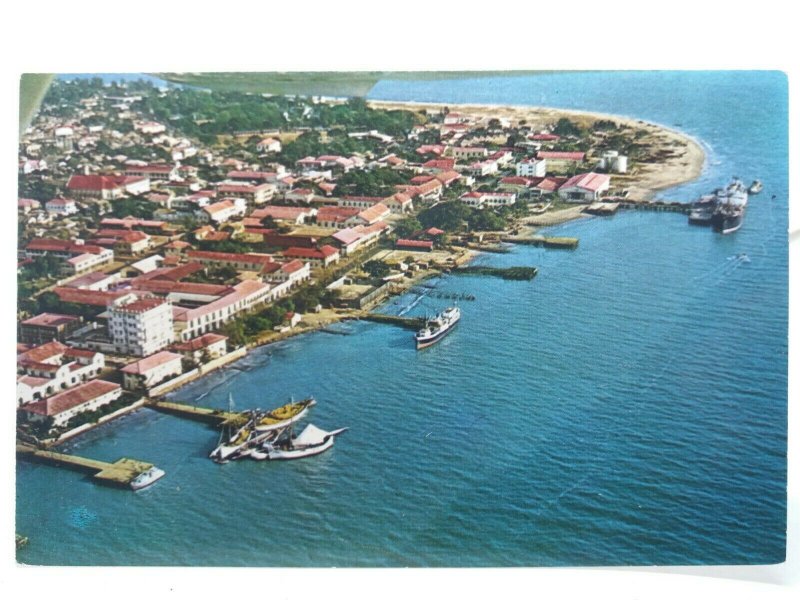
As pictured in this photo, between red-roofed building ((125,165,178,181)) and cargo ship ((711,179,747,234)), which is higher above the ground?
red-roofed building ((125,165,178,181))

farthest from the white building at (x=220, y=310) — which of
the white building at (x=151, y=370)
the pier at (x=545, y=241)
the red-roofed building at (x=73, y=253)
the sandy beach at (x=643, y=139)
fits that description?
the pier at (x=545, y=241)

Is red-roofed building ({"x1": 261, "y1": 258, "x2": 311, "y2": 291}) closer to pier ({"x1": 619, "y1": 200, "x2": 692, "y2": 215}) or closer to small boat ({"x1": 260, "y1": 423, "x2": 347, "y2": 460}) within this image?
small boat ({"x1": 260, "y1": 423, "x2": 347, "y2": 460})

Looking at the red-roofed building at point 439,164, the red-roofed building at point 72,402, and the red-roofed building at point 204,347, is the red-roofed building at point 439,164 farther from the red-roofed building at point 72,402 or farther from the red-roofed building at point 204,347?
the red-roofed building at point 72,402

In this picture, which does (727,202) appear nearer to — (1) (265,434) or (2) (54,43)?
(1) (265,434)

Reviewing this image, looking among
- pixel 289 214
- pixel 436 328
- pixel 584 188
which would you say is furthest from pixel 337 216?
pixel 584 188

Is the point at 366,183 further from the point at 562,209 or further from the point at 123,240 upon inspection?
the point at 123,240

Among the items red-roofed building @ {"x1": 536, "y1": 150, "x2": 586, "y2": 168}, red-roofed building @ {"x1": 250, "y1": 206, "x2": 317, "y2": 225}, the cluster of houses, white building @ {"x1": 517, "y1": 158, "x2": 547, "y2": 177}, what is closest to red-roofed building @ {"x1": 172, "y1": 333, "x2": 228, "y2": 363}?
the cluster of houses
